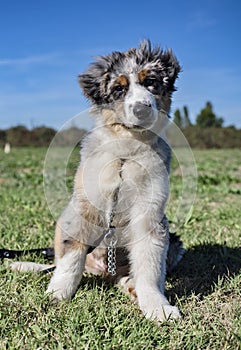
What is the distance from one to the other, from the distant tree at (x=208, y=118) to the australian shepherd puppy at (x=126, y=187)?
45.9m

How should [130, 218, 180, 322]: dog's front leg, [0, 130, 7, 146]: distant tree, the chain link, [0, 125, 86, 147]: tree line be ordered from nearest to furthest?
[130, 218, 180, 322]: dog's front leg < the chain link < [0, 125, 86, 147]: tree line < [0, 130, 7, 146]: distant tree

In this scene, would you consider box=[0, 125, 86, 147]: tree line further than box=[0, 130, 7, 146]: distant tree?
No

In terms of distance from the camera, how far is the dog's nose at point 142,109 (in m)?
3.15

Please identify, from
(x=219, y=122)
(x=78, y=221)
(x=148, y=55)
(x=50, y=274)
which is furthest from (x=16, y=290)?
(x=219, y=122)

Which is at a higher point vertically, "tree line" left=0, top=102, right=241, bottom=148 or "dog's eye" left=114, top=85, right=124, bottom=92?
"tree line" left=0, top=102, right=241, bottom=148

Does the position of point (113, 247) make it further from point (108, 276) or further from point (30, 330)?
point (30, 330)

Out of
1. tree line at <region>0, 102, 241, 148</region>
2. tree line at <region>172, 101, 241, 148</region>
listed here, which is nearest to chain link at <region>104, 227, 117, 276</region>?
tree line at <region>0, 102, 241, 148</region>

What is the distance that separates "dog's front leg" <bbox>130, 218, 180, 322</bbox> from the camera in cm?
314

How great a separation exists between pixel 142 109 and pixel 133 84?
0.28 m

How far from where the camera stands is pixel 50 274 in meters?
3.68

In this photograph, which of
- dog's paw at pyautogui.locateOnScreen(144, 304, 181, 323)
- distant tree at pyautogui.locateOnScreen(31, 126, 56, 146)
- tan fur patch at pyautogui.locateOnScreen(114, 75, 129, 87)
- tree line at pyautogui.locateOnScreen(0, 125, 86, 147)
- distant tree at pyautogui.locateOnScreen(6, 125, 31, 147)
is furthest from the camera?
distant tree at pyautogui.locateOnScreen(6, 125, 31, 147)

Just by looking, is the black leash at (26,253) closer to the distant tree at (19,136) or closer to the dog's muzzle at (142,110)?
the dog's muzzle at (142,110)

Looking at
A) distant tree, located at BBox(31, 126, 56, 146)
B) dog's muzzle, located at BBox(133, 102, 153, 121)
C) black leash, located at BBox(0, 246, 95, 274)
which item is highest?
distant tree, located at BBox(31, 126, 56, 146)

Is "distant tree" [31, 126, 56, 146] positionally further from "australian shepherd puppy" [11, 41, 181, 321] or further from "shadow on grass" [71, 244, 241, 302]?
"australian shepherd puppy" [11, 41, 181, 321]
